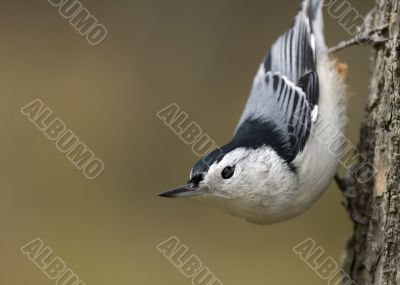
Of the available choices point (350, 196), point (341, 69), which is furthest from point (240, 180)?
point (341, 69)

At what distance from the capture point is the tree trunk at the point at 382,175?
250 centimetres

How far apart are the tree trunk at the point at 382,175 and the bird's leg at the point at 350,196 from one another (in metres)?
0.02

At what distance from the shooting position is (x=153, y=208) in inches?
178

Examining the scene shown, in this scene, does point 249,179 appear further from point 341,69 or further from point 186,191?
point 341,69

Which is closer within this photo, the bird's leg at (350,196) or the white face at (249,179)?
the white face at (249,179)

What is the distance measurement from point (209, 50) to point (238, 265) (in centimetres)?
183

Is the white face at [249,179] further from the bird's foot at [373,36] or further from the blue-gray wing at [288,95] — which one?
the bird's foot at [373,36]

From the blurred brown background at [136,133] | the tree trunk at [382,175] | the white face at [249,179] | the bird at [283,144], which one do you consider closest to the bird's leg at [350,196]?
the tree trunk at [382,175]

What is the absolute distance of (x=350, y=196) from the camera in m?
3.04

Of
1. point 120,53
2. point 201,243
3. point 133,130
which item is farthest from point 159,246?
point 120,53

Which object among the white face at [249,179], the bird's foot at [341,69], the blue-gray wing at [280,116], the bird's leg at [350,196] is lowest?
the bird's leg at [350,196]

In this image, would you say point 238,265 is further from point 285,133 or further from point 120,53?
point 120,53

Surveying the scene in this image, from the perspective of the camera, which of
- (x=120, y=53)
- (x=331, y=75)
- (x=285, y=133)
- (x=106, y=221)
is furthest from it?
(x=120, y=53)

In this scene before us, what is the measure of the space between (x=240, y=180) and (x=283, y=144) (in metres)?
0.29
